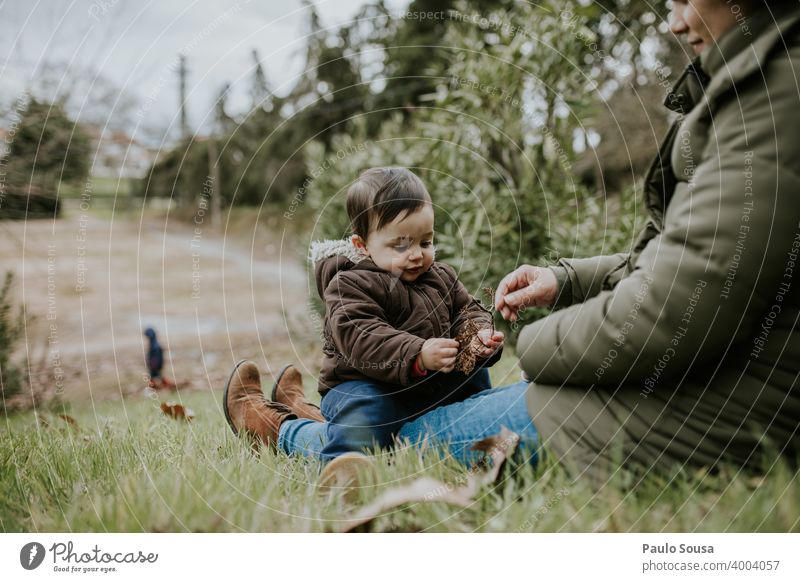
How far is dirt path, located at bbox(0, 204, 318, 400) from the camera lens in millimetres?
2771

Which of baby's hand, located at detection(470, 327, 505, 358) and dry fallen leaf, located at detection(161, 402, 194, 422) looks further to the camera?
dry fallen leaf, located at detection(161, 402, 194, 422)

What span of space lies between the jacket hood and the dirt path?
113cm

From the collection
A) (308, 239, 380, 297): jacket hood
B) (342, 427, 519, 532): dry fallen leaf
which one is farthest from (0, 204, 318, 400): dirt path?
(342, 427, 519, 532): dry fallen leaf

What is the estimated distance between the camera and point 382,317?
116 cm

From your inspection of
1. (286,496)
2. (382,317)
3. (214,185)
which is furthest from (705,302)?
(214,185)

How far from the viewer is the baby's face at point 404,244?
1.16 metres

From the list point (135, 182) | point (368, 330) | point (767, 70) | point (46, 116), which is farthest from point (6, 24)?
point (767, 70)

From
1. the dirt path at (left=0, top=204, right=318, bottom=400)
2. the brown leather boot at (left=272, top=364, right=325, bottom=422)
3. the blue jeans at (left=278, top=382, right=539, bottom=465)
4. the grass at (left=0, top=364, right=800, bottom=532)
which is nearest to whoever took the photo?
the grass at (left=0, top=364, right=800, bottom=532)

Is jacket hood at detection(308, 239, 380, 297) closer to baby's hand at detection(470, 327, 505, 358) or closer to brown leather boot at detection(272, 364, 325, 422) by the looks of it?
baby's hand at detection(470, 327, 505, 358)

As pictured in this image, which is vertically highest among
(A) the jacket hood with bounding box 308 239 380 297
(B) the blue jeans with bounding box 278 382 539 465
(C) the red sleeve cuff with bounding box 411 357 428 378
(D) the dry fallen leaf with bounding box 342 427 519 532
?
(A) the jacket hood with bounding box 308 239 380 297

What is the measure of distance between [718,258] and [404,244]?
545 mm

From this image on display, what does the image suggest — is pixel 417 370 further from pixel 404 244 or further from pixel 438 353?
pixel 404 244

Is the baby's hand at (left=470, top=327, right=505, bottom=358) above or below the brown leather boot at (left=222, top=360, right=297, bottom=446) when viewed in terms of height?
above

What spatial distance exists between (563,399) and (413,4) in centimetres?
223
